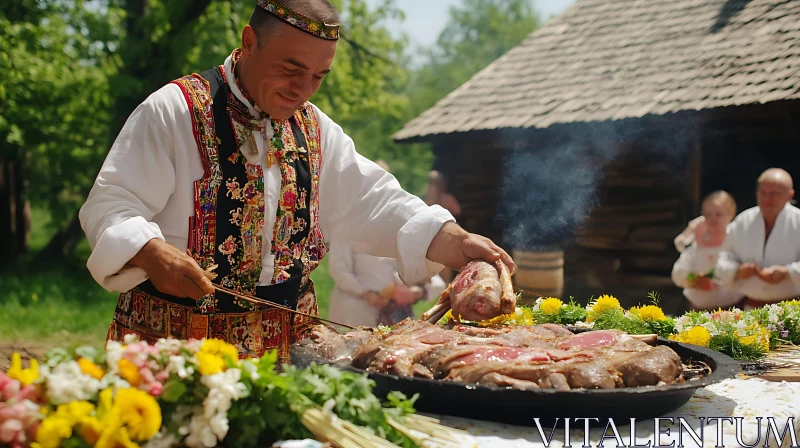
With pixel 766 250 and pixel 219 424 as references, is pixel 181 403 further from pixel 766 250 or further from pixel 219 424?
pixel 766 250

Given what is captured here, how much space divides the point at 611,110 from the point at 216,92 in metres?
7.52

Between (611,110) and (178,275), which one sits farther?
(611,110)

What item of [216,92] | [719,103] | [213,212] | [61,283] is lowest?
[61,283]

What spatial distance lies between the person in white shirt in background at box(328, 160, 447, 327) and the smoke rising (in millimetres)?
2840

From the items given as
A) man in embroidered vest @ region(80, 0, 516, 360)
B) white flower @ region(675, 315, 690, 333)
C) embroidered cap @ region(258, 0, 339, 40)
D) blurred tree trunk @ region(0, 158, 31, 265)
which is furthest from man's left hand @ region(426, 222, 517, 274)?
blurred tree trunk @ region(0, 158, 31, 265)

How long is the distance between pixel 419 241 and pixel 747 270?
15.4ft

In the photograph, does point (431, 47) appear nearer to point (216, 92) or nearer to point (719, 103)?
point (719, 103)

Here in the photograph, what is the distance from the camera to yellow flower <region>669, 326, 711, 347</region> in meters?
3.77

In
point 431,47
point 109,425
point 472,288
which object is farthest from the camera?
point 431,47

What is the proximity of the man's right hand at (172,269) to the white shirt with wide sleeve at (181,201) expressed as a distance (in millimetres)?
39

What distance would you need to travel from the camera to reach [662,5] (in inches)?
499

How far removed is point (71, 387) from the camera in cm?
173

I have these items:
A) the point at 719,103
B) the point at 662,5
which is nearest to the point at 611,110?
the point at 719,103

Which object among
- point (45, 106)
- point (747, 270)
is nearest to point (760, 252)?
point (747, 270)
